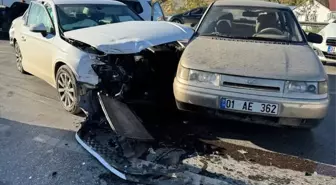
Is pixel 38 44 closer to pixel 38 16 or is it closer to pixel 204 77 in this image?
pixel 38 16

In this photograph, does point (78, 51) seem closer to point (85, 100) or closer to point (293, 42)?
point (85, 100)

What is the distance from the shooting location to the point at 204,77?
3752 mm

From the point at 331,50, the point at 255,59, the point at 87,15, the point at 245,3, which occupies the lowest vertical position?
the point at 331,50

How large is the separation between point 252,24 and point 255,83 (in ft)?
5.42

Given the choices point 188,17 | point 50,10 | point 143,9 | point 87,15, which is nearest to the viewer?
point 50,10

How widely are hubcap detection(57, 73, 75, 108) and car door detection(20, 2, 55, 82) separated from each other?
362mm

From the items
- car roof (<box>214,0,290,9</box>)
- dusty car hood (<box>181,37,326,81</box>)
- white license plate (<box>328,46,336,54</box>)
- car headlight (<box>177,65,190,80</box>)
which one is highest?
car roof (<box>214,0,290,9</box>)

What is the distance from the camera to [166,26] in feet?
16.6

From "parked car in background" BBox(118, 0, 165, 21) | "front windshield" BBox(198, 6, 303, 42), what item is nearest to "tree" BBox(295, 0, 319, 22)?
"parked car in background" BBox(118, 0, 165, 21)

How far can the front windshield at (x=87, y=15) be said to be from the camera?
5.14m

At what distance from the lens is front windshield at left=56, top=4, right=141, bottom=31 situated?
5145 millimetres

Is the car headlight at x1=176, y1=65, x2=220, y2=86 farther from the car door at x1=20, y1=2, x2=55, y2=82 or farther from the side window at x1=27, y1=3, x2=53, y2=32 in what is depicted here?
the side window at x1=27, y1=3, x2=53, y2=32

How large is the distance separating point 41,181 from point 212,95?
1.89 metres

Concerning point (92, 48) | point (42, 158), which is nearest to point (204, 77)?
point (92, 48)
